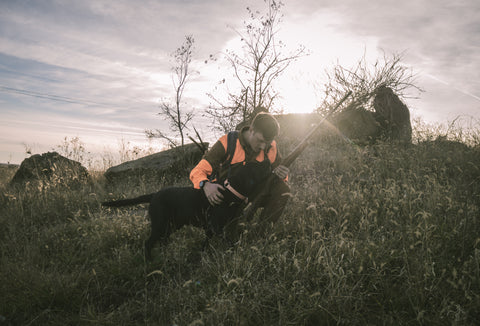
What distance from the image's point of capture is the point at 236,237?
10.8 feet

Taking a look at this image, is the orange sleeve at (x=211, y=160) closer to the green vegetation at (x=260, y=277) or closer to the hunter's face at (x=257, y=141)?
the hunter's face at (x=257, y=141)

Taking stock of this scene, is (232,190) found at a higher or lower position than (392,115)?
lower

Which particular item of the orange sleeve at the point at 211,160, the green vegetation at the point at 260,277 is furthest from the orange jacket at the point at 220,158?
the green vegetation at the point at 260,277

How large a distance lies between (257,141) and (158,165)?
17.5 ft

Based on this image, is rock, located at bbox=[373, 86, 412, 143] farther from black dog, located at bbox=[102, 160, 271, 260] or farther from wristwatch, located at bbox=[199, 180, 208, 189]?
wristwatch, located at bbox=[199, 180, 208, 189]

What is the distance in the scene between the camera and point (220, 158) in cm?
348

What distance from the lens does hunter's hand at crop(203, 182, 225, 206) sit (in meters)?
3.00

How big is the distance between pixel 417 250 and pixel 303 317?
1604 mm

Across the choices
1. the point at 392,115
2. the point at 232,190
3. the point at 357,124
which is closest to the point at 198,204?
the point at 232,190

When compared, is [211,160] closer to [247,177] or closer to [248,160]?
[248,160]

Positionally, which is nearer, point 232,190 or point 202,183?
point 232,190

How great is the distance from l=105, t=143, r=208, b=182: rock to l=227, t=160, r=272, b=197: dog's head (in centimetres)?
504

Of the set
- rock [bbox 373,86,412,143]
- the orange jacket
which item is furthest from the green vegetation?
rock [bbox 373,86,412,143]

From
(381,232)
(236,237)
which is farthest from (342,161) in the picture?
(236,237)
